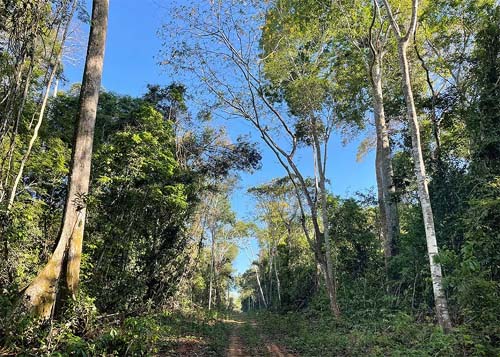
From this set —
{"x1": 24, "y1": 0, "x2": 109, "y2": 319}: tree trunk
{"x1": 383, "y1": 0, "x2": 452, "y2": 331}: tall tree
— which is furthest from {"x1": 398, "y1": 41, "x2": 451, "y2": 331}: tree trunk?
{"x1": 24, "y1": 0, "x2": 109, "y2": 319}: tree trunk

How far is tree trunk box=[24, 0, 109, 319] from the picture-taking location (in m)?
5.25

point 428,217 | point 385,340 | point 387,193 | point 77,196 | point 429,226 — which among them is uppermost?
point 387,193

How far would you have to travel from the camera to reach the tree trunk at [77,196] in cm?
525

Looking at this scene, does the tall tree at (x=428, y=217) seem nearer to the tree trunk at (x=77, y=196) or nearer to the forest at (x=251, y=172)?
the forest at (x=251, y=172)

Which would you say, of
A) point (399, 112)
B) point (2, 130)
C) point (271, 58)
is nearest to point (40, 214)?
point (2, 130)

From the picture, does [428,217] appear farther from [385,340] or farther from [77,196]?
[77,196]

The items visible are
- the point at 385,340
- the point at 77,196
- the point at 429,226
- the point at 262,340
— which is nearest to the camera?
the point at 77,196

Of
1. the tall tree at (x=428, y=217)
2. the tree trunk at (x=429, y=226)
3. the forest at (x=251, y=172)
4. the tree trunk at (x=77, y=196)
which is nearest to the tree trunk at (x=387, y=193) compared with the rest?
the forest at (x=251, y=172)

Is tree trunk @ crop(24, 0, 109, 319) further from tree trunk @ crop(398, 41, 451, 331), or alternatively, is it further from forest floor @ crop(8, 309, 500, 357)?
tree trunk @ crop(398, 41, 451, 331)

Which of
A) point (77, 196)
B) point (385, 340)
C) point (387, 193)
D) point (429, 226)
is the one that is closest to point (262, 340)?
point (385, 340)

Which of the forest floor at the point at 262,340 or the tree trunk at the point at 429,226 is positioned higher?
the tree trunk at the point at 429,226

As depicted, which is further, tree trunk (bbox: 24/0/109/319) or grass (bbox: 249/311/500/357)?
grass (bbox: 249/311/500/357)

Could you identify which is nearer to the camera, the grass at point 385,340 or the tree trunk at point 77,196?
the tree trunk at point 77,196

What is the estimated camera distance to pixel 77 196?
19.5 feet
